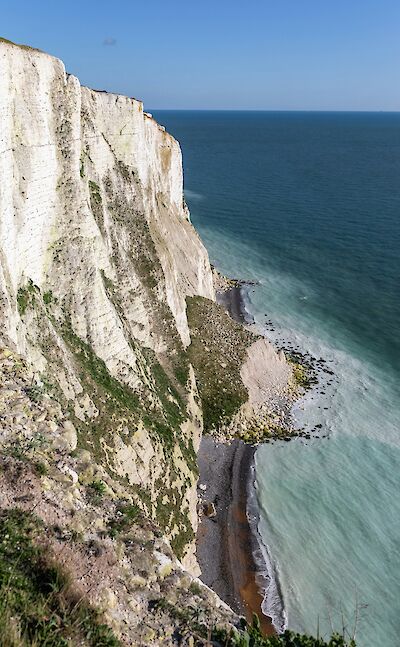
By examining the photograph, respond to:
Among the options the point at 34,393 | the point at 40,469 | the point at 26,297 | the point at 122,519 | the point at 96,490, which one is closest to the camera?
the point at 40,469

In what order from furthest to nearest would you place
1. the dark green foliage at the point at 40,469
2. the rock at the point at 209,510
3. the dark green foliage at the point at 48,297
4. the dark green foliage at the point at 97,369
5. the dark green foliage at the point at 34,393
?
1. the rock at the point at 209,510
2. the dark green foliage at the point at 97,369
3. the dark green foliage at the point at 48,297
4. the dark green foliage at the point at 34,393
5. the dark green foliage at the point at 40,469

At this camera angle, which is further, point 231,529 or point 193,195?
point 193,195

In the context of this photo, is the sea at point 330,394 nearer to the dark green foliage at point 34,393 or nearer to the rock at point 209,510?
the rock at point 209,510

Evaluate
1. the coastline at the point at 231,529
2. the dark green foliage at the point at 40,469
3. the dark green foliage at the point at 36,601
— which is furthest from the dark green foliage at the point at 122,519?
the coastline at the point at 231,529

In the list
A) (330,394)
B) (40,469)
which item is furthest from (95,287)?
(330,394)

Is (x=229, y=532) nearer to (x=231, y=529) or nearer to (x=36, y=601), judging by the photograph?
(x=231, y=529)

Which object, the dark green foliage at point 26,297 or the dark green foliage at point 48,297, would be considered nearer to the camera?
the dark green foliage at point 26,297

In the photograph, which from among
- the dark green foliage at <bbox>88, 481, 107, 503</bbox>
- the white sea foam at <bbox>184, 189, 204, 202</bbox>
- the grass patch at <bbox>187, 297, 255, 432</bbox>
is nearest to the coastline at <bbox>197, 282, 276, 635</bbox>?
the grass patch at <bbox>187, 297, 255, 432</bbox>
